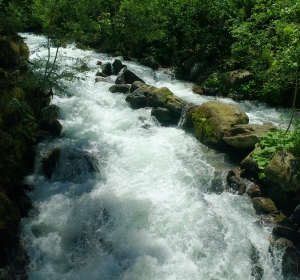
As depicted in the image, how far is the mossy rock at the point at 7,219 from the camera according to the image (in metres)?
5.53

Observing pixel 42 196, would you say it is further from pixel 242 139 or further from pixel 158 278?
pixel 242 139

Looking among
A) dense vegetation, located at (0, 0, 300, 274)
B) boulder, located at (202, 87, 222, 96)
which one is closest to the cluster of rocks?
dense vegetation, located at (0, 0, 300, 274)

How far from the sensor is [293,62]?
696cm

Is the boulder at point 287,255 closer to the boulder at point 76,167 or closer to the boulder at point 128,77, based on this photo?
the boulder at point 76,167

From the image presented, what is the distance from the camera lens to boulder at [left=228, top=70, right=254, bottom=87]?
12.1 m

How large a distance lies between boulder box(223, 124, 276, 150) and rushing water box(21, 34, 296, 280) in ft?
1.86

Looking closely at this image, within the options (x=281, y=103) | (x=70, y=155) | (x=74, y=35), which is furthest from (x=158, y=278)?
(x=281, y=103)

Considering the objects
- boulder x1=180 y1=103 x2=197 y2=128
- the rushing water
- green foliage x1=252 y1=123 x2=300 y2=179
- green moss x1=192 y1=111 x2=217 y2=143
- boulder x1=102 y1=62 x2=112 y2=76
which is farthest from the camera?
boulder x1=102 y1=62 x2=112 y2=76

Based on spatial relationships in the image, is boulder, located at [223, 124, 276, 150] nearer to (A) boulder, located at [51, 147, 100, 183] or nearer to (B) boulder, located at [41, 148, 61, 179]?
(A) boulder, located at [51, 147, 100, 183]

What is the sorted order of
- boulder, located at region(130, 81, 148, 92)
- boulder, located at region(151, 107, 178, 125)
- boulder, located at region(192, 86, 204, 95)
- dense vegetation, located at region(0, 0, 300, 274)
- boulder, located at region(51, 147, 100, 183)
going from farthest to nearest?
1. boulder, located at region(192, 86, 204, 95)
2. boulder, located at region(130, 81, 148, 92)
3. boulder, located at region(151, 107, 178, 125)
4. boulder, located at region(51, 147, 100, 183)
5. dense vegetation, located at region(0, 0, 300, 274)

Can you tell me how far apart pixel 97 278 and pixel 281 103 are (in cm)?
920

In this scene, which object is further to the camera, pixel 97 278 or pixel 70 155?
pixel 70 155

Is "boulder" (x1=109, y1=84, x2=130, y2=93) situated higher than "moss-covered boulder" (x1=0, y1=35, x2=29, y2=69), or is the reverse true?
"moss-covered boulder" (x1=0, y1=35, x2=29, y2=69)

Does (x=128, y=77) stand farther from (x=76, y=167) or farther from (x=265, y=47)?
(x=76, y=167)
